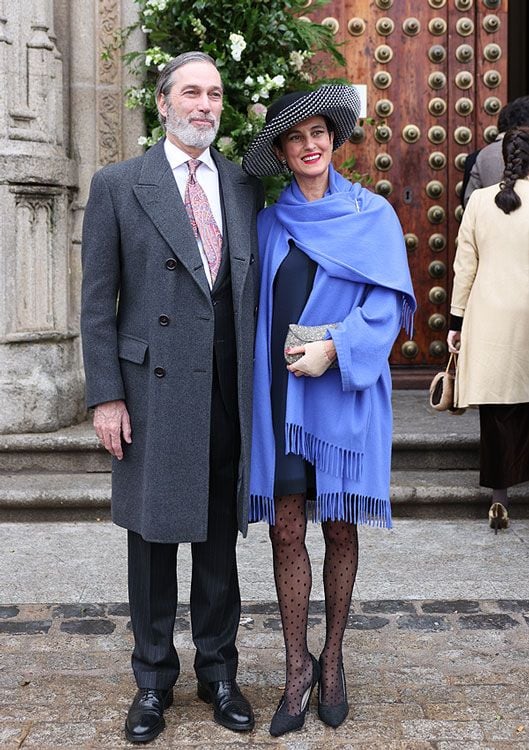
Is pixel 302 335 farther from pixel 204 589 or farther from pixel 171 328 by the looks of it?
pixel 204 589

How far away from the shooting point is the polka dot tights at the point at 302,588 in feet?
11.7

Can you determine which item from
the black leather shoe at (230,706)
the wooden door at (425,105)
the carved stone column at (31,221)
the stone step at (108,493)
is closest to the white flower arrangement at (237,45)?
the carved stone column at (31,221)

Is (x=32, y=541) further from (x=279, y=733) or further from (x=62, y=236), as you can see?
(x=279, y=733)

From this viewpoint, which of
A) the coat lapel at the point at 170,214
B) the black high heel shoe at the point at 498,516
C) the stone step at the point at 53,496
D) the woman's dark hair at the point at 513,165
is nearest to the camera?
the coat lapel at the point at 170,214

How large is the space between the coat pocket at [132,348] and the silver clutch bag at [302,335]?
42 centimetres

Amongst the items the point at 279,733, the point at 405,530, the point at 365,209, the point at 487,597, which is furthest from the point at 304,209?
the point at 405,530

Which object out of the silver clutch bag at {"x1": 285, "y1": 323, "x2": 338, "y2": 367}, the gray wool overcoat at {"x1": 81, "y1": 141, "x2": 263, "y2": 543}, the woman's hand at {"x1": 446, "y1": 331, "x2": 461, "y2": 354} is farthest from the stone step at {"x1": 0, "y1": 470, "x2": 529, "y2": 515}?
the silver clutch bag at {"x1": 285, "y1": 323, "x2": 338, "y2": 367}

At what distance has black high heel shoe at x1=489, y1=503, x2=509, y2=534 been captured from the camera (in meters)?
5.74

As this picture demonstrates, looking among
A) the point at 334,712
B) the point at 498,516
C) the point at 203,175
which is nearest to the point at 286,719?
the point at 334,712

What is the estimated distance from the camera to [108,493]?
590cm

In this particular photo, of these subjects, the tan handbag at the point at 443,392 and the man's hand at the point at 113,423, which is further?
the tan handbag at the point at 443,392

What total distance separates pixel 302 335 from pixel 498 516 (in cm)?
264

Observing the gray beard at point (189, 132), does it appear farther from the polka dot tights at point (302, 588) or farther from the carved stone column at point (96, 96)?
the carved stone column at point (96, 96)

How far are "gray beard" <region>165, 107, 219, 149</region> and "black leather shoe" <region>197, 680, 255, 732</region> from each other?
164cm
